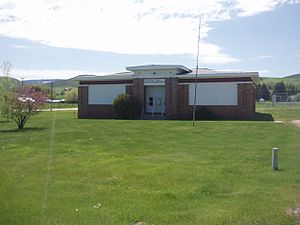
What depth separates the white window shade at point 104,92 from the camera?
47656mm

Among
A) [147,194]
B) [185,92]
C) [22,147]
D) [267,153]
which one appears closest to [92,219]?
[147,194]

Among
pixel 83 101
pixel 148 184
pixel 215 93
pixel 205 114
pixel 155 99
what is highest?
pixel 215 93

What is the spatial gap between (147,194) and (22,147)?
10.5 metres

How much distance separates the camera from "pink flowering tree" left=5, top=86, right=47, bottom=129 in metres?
30.0

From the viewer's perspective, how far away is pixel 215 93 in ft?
141

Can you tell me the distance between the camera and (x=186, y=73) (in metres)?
45.4

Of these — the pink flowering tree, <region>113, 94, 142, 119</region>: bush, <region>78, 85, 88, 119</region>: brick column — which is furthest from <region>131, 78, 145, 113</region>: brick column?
the pink flowering tree

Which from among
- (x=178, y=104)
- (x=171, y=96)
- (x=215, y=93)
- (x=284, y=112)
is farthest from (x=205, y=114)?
(x=284, y=112)

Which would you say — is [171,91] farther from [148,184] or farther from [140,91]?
[148,184]

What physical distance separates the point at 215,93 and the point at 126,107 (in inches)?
316

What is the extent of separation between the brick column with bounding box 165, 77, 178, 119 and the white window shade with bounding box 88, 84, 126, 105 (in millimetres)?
4962

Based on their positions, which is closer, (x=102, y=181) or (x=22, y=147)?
(x=102, y=181)

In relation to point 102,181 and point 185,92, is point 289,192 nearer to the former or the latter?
point 102,181

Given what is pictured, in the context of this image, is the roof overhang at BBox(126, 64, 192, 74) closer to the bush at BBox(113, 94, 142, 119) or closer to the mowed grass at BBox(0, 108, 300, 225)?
the bush at BBox(113, 94, 142, 119)
